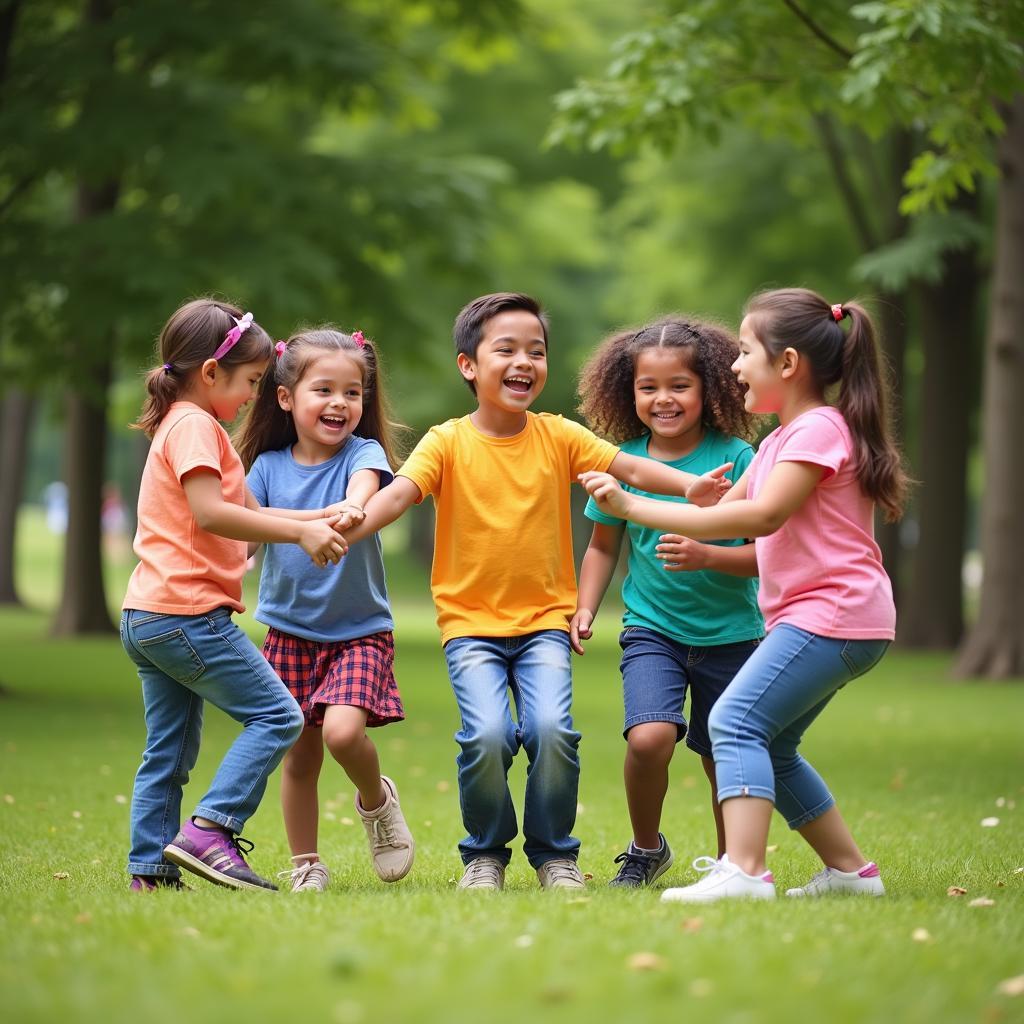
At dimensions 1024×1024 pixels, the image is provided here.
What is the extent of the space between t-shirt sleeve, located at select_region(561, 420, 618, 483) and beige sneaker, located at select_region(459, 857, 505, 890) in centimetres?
141

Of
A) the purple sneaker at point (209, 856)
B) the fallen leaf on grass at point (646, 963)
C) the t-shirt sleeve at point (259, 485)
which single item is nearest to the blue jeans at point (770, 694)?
the fallen leaf on grass at point (646, 963)

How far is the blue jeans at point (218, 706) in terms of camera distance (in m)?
5.33

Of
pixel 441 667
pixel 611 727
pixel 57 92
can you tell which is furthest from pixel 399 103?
pixel 611 727

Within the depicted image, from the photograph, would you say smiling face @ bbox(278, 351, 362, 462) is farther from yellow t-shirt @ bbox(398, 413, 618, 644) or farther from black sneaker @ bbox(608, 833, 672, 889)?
black sneaker @ bbox(608, 833, 672, 889)

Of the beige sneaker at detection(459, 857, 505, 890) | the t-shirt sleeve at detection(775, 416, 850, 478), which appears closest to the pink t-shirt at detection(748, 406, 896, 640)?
the t-shirt sleeve at detection(775, 416, 850, 478)

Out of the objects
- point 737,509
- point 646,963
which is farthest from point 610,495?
point 646,963

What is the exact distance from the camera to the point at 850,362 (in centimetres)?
529

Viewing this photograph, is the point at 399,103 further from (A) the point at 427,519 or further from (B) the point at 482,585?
(A) the point at 427,519

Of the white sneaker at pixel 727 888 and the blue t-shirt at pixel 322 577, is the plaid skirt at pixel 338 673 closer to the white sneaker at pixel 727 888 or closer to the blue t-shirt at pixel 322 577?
the blue t-shirt at pixel 322 577

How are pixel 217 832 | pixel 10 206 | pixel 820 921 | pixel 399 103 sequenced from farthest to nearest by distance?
pixel 399 103 < pixel 10 206 < pixel 217 832 < pixel 820 921

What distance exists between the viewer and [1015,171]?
52.7ft

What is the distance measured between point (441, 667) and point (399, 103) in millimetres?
6297

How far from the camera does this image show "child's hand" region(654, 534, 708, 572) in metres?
5.13

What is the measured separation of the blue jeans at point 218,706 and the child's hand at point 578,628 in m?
1.03
